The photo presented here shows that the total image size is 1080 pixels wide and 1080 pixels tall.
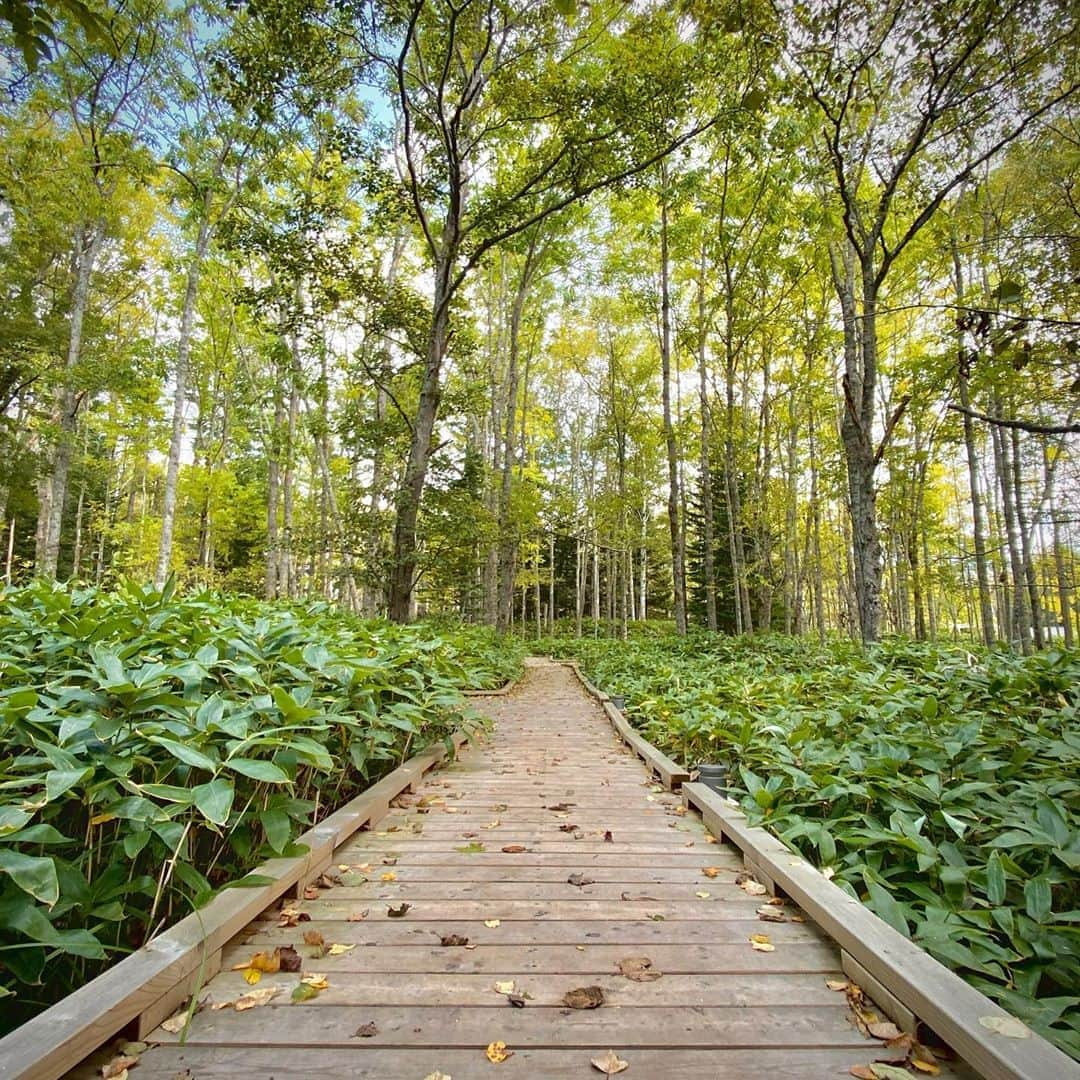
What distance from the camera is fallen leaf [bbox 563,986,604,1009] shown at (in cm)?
142

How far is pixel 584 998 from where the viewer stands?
1445 millimetres

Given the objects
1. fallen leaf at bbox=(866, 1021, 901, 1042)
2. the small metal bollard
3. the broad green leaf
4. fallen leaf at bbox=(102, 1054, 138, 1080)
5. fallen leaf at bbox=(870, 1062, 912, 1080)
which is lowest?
fallen leaf at bbox=(866, 1021, 901, 1042)

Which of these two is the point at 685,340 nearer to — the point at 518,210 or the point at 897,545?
the point at 518,210

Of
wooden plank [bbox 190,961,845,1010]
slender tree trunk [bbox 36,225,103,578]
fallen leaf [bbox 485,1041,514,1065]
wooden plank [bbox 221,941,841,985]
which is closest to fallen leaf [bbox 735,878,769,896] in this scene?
wooden plank [bbox 221,941,841,985]

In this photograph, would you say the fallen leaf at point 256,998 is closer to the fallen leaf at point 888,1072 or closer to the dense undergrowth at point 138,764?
the dense undergrowth at point 138,764

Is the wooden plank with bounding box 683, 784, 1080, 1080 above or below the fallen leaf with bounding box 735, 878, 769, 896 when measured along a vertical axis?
above

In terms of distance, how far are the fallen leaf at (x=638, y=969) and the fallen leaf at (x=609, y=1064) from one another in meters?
0.33

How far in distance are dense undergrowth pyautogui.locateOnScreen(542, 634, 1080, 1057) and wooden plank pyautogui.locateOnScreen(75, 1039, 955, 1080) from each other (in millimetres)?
554

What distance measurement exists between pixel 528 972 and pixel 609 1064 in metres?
0.42

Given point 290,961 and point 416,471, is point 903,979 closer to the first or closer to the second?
point 290,961

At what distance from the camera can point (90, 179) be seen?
10531 mm

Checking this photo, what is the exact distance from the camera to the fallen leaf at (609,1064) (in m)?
1.20

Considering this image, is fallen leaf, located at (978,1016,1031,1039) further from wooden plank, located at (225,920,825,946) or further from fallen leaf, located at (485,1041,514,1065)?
fallen leaf, located at (485,1041,514,1065)

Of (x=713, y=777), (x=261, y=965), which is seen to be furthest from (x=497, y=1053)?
(x=713, y=777)
